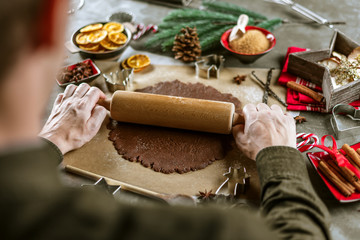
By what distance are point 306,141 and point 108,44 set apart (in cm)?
117

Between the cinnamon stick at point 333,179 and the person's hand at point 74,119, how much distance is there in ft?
3.15

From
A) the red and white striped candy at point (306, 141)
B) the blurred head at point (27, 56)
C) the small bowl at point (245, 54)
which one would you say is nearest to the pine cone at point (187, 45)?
the small bowl at point (245, 54)

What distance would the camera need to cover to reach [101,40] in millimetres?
1804

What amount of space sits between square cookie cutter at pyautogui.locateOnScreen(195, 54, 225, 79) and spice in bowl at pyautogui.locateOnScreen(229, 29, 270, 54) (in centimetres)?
10

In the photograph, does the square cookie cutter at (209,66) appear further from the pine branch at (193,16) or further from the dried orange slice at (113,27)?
the dried orange slice at (113,27)

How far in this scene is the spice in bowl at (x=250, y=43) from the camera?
1.74 meters

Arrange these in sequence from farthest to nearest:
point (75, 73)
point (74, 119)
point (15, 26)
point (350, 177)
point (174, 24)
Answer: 1. point (174, 24)
2. point (75, 73)
3. point (74, 119)
4. point (350, 177)
5. point (15, 26)

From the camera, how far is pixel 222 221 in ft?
1.52

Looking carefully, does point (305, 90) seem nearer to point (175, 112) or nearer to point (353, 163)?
point (353, 163)

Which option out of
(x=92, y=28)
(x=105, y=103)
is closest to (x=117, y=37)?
(x=92, y=28)

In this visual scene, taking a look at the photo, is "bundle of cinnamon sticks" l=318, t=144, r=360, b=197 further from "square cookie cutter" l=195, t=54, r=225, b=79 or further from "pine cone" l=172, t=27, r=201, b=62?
"pine cone" l=172, t=27, r=201, b=62

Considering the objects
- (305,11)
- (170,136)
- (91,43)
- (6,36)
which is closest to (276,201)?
(170,136)

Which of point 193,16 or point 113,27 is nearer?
point 113,27

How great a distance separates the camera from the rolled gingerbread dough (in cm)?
135
